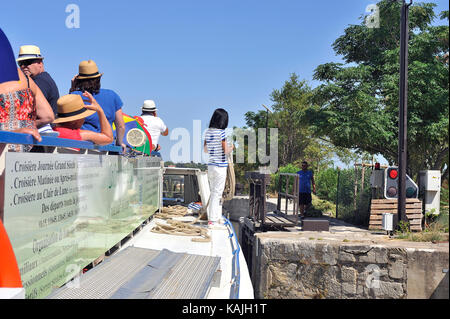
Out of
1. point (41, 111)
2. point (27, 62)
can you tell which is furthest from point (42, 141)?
point (27, 62)

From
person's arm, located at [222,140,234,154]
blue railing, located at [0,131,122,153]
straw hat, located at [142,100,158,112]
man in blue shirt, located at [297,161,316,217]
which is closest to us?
blue railing, located at [0,131,122,153]

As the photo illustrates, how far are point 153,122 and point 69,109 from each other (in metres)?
3.71

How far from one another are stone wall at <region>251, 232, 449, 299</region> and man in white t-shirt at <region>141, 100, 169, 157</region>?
8.41 ft

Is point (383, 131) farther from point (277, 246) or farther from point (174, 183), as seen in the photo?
point (277, 246)

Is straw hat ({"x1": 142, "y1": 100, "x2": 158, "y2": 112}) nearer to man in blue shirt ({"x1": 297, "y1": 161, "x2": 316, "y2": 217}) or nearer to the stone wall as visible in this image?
the stone wall

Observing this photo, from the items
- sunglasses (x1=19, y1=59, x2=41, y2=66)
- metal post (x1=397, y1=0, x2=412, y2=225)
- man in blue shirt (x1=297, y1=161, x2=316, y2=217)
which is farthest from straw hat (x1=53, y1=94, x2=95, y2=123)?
man in blue shirt (x1=297, y1=161, x2=316, y2=217)

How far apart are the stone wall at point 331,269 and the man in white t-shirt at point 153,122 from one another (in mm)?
2563

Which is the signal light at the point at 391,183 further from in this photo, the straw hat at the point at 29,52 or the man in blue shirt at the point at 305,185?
the straw hat at the point at 29,52

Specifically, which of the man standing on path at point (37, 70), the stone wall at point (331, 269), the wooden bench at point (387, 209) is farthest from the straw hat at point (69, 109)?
the wooden bench at point (387, 209)

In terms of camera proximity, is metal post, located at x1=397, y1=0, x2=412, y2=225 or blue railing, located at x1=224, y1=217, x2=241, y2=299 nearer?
blue railing, located at x1=224, y1=217, x2=241, y2=299

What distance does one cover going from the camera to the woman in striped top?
20.6 feet

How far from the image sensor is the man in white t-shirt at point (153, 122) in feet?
23.4
